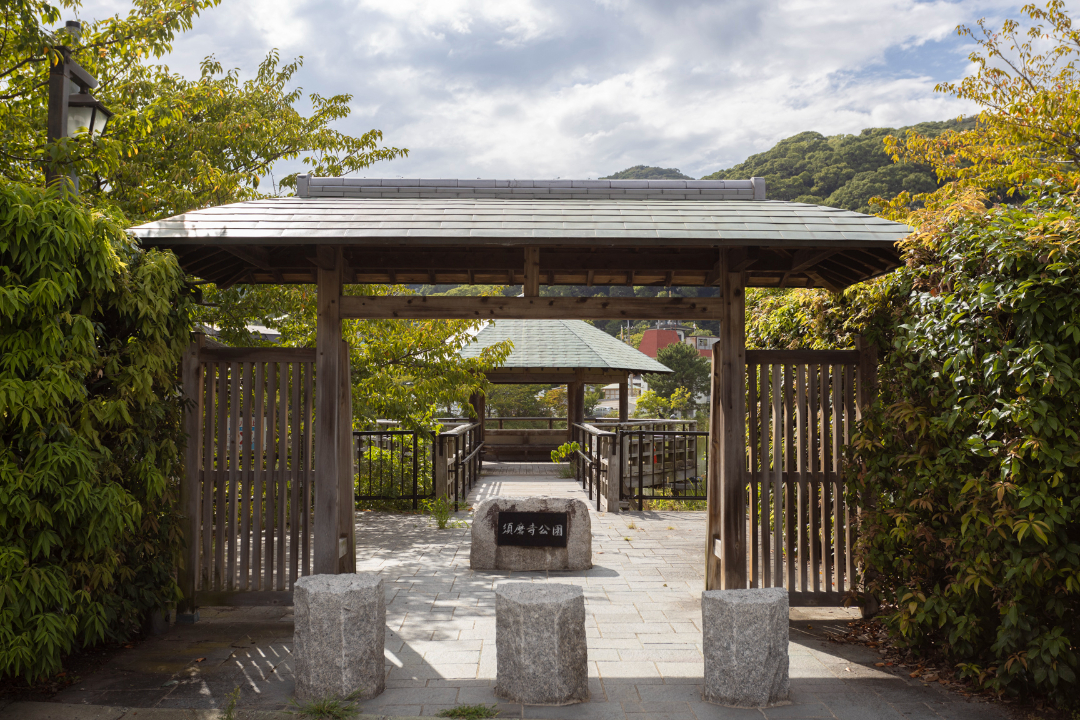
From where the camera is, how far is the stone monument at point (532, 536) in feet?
22.3

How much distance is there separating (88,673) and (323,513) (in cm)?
170

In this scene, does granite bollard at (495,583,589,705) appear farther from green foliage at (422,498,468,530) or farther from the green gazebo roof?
the green gazebo roof

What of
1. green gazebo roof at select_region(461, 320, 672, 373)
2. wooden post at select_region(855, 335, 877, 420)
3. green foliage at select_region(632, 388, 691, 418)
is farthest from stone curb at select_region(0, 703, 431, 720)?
green foliage at select_region(632, 388, 691, 418)

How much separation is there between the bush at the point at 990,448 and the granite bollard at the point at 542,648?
6.82ft

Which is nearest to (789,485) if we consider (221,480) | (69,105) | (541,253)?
(541,253)

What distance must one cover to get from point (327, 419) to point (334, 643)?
1900 millimetres

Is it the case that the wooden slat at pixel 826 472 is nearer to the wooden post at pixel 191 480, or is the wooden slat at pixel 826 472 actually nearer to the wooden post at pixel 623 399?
the wooden post at pixel 191 480

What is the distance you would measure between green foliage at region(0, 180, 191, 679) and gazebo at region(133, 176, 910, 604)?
59 centimetres

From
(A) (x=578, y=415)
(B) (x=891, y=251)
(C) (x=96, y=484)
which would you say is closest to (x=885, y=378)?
(B) (x=891, y=251)

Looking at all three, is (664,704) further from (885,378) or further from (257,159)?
(257,159)

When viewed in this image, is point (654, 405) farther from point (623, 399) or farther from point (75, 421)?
point (75, 421)

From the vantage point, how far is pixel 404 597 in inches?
231

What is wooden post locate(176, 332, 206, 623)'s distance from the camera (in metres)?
5.11

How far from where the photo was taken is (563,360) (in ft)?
47.1
